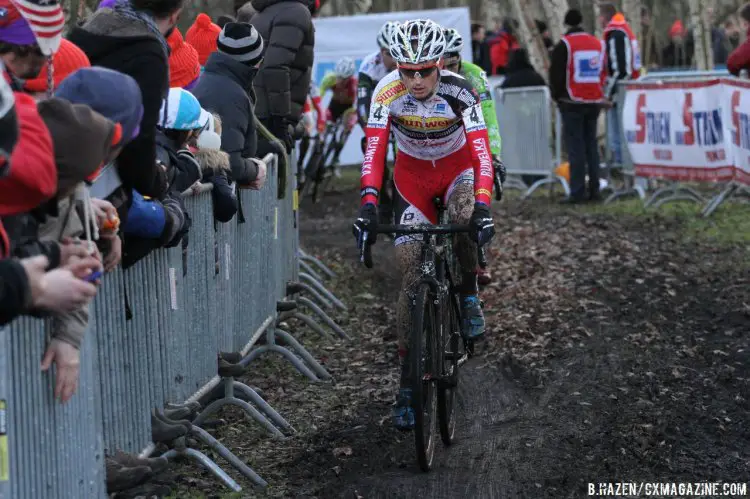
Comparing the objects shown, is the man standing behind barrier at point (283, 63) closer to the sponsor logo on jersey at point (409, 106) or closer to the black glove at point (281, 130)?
the black glove at point (281, 130)

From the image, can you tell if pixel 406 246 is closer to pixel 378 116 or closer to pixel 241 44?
pixel 378 116

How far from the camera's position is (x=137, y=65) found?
5230 millimetres

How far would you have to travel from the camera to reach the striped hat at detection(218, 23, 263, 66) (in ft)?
27.4

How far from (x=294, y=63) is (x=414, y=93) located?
13.9ft

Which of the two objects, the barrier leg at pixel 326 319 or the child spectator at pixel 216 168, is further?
the barrier leg at pixel 326 319

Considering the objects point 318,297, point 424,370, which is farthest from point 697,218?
point 424,370

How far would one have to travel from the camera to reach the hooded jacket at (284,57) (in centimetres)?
1097

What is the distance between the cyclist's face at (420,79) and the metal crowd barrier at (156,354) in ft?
4.33

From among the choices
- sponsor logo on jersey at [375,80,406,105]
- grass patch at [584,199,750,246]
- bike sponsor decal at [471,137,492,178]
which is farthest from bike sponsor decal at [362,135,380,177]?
grass patch at [584,199,750,246]

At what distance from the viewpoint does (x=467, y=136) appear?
7465 mm

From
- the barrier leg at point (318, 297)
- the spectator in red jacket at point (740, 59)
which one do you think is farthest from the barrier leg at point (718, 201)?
the barrier leg at point (318, 297)

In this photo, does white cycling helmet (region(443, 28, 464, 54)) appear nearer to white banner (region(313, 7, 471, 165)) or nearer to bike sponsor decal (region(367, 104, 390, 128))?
bike sponsor decal (region(367, 104, 390, 128))

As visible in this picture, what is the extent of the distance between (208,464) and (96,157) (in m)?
2.59

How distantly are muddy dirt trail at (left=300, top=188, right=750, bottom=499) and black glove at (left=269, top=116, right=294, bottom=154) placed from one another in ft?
6.66
